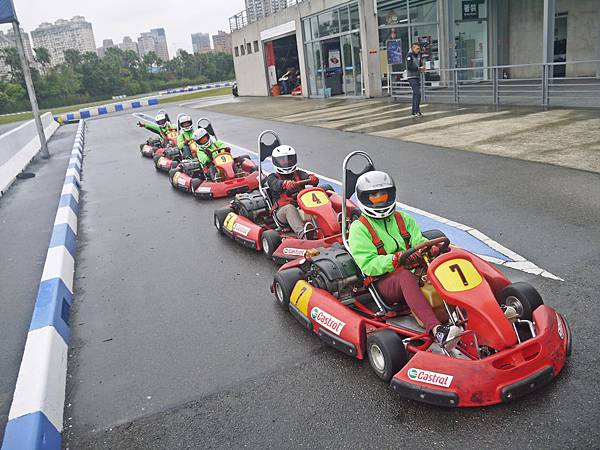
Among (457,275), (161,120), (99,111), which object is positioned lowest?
(457,275)

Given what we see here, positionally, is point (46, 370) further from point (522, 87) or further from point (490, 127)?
point (522, 87)

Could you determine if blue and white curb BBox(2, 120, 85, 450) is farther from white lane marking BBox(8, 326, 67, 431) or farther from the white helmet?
the white helmet

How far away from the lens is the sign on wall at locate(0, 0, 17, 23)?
16.9 metres

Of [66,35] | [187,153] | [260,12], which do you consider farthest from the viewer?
[66,35]

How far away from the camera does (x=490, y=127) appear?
13.2 m

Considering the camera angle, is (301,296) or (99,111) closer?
(301,296)

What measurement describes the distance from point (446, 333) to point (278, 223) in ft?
11.5

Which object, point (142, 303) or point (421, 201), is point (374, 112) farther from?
point (142, 303)

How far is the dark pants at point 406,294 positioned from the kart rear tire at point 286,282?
2.97ft

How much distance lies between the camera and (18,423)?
11.6ft

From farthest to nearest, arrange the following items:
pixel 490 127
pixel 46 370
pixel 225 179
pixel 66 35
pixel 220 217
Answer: pixel 66 35
pixel 490 127
pixel 225 179
pixel 220 217
pixel 46 370

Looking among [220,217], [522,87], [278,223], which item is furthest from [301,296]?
[522,87]

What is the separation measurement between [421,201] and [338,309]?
419 cm

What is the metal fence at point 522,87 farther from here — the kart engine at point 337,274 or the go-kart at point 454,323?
the go-kart at point 454,323
